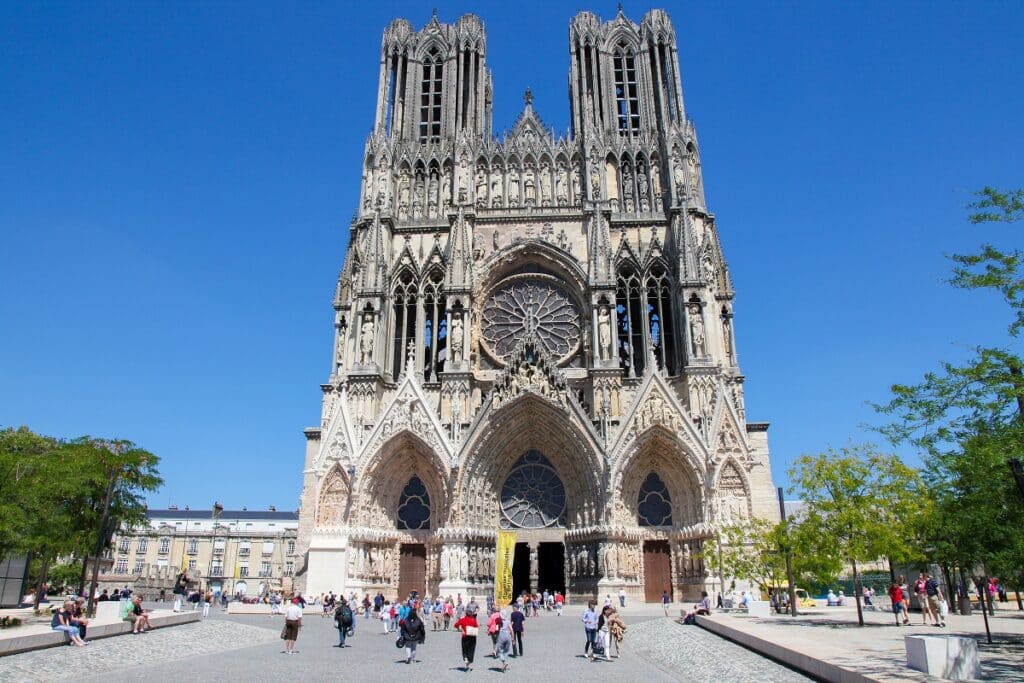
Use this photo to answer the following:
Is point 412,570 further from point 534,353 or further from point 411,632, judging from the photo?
point 411,632

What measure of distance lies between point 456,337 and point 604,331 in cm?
627

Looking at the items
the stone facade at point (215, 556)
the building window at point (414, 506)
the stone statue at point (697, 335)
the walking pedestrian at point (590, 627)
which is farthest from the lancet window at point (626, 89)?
the stone facade at point (215, 556)

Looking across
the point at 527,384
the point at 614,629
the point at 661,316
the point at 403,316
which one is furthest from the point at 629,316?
the point at 614,629

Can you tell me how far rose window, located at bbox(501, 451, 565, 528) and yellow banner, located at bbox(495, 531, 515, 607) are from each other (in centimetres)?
150

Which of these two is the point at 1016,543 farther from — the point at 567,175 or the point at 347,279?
the point at 347,279

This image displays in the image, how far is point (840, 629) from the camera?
17000mm

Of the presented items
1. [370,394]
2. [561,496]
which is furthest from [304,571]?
[561,496]

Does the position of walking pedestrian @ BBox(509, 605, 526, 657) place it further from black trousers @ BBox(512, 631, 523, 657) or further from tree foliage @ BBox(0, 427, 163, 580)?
tree foliage @ BBox(0, 427, 163, 580)

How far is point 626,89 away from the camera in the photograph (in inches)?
1501

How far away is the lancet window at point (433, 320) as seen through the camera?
32.4 meters

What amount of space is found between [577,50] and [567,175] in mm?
8168

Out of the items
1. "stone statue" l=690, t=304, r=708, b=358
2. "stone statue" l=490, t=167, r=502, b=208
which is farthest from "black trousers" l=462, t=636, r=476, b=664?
"stone statue" l=490, t=167, r=502, b=208

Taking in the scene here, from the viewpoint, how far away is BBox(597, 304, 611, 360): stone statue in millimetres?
30359

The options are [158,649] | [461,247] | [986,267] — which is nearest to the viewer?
[986,267]
